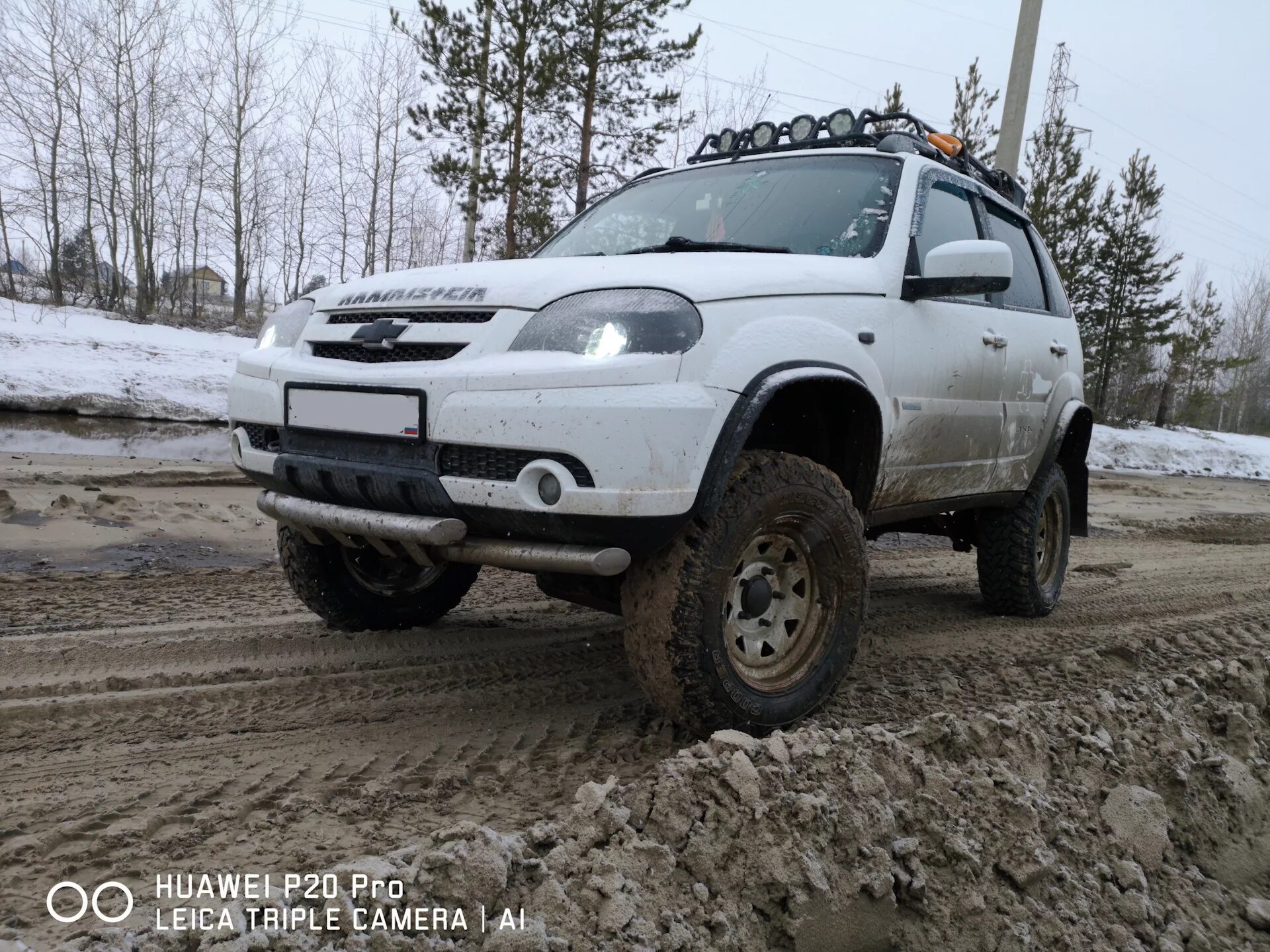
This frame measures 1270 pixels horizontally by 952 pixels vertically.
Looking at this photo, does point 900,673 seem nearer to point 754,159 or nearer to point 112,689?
point 754,159

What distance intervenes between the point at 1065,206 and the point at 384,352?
26180 millimetres

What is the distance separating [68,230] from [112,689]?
26.2 m

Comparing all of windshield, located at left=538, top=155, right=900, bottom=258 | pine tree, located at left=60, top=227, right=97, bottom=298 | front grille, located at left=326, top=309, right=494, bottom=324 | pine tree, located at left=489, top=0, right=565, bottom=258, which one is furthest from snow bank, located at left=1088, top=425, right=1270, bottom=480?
pine tree, located at left=60, top=227, right=97, bottom=298

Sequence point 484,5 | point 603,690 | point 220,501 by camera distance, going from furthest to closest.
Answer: point 484,5 < point 220,501 < point 603,690

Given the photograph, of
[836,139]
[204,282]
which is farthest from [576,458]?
[204,282]

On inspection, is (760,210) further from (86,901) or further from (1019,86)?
(1019,86)

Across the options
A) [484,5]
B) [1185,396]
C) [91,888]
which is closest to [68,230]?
[484,5]

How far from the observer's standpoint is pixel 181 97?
24.8 meters

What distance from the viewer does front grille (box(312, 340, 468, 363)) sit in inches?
102

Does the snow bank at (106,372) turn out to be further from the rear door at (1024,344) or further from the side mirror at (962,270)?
the side mirror at (962,270)

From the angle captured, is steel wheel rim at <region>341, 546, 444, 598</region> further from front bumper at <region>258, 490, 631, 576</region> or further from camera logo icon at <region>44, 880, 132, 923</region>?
camera logo icon at <region>44, 880, 132, 923</region>

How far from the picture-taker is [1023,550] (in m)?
4.57

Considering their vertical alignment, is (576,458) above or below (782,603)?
above

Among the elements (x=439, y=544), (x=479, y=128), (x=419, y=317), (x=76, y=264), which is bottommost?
(x=439, y=544)
